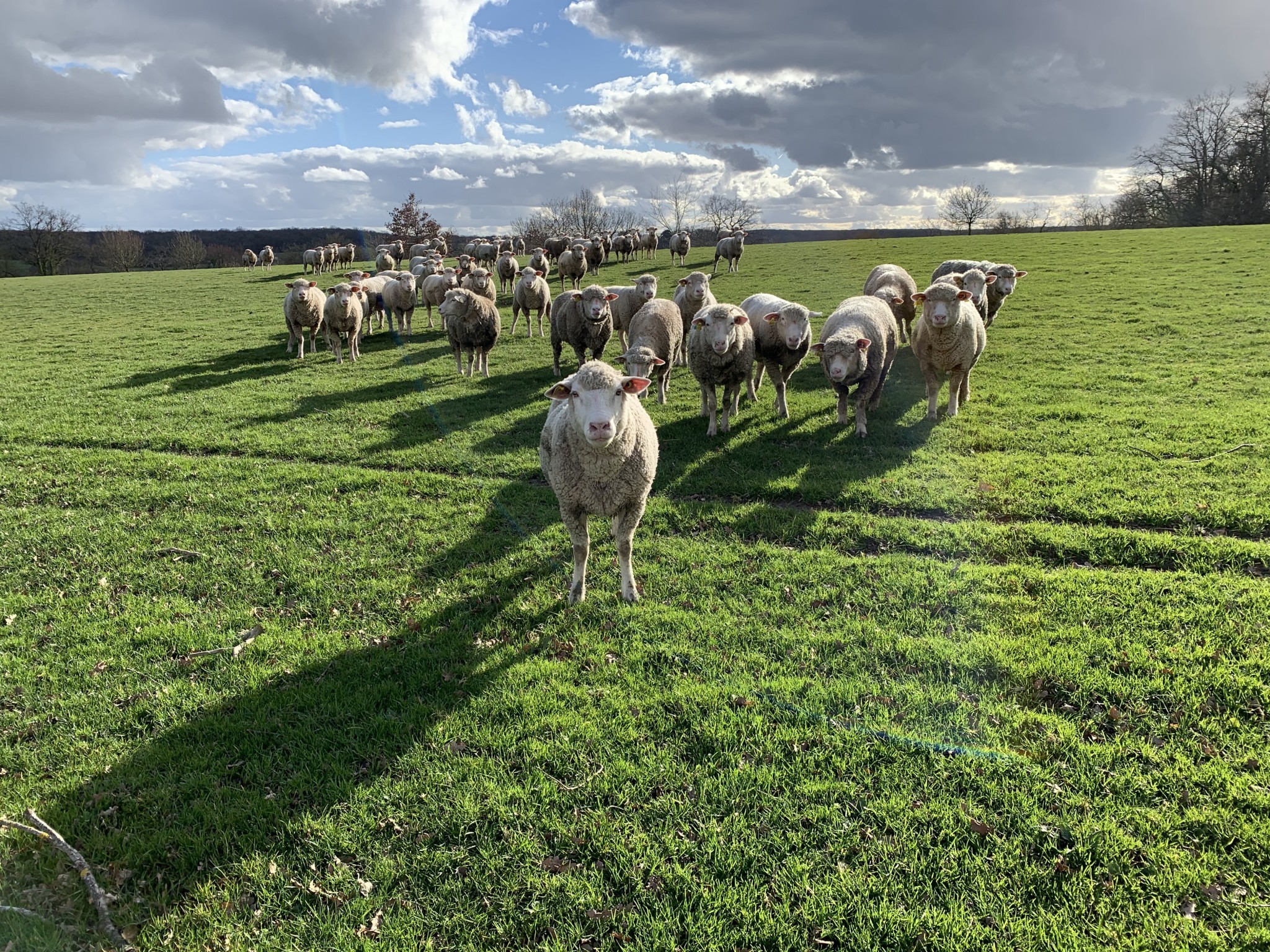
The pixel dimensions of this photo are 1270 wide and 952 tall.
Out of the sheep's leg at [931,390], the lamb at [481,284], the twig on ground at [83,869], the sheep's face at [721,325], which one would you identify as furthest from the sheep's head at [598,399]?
the lamb at [481,284]

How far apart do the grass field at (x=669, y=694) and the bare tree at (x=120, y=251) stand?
3038 inches

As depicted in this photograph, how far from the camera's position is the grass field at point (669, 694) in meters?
3.36

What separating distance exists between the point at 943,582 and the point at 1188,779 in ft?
8.07

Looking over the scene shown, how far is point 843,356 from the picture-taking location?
9.70 meters

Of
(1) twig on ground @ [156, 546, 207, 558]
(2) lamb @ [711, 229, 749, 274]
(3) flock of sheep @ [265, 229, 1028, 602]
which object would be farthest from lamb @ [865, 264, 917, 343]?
(2) lamb @ [711, 229, 749, 274]

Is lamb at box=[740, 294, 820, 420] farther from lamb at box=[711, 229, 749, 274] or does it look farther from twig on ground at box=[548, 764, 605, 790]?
lamb at box=[711, 229, 749, 274]

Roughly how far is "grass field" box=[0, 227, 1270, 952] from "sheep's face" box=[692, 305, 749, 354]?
1558 mm

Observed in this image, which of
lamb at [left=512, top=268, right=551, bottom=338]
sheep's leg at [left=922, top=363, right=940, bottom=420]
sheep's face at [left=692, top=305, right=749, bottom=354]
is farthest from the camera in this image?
lamb at [left=512, top=268, right=551, bottom=338]

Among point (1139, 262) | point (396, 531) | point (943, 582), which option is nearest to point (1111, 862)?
point (943, 582)

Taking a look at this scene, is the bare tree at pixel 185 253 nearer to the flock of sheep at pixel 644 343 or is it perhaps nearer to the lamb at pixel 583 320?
the flock of sheep at pixel 644 343

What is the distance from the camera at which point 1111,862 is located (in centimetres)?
342

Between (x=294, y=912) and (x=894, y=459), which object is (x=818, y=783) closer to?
(x=294, y=912)

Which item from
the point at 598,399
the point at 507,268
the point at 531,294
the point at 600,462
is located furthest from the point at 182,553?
the point at 507,268

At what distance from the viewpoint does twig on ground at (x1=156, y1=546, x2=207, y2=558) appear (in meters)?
7.15
